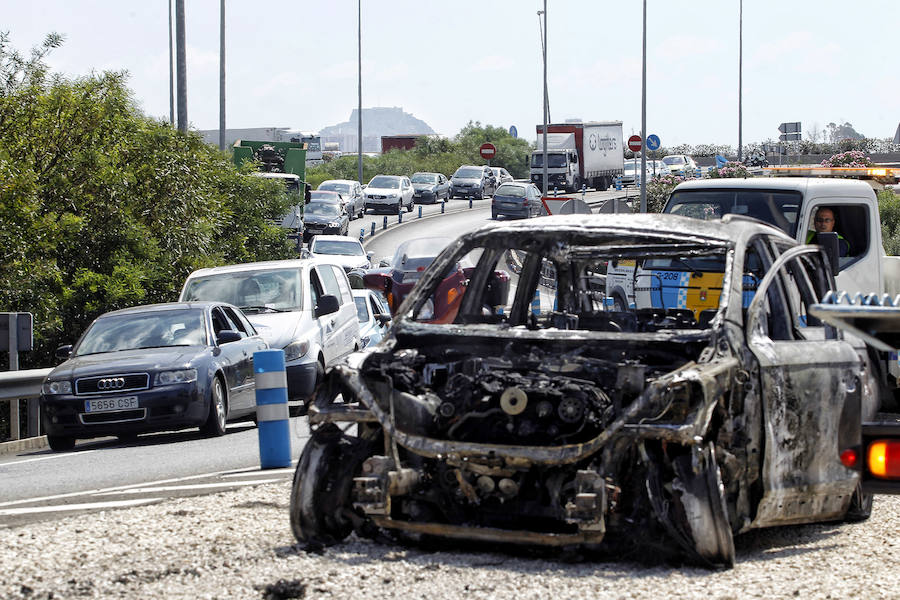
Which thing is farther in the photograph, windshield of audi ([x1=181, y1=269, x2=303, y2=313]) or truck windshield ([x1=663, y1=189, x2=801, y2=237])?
windshield of audi ([x1=181, y1=269, x2=303, y2=313])

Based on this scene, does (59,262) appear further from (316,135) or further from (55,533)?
(316,135)

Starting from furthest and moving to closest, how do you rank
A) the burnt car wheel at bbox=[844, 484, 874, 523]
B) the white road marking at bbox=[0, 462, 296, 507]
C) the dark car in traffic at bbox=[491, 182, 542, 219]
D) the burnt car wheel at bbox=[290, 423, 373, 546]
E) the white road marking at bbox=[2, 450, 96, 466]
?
the dark car in traffic at bbox=[491, 182, 542, 219] < the white road marking at bbox=[2, 450, 96, 466] < the white road marking at bbox=[0, 462, 296, 507] < the burnt car wheel at bbox=[844, 484, 874, 523] < the burnt car wheel at bbox=[290, 423, 373, 546]

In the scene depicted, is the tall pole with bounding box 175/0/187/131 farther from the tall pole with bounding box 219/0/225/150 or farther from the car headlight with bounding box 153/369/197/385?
the car headlight with bounding box 153/369/197/385

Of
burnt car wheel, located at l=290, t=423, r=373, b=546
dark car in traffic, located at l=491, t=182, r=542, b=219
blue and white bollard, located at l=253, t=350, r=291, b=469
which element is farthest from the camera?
dark car in traffic, located at l=491, t=182, r=542, b=219

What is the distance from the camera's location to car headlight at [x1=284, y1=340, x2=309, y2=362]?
55.0ft

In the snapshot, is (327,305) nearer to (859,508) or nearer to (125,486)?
(125,486)

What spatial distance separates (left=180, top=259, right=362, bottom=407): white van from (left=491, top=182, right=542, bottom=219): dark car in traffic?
40379 millimetres

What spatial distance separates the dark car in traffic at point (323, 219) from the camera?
52281 millimetres

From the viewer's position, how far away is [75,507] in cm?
905

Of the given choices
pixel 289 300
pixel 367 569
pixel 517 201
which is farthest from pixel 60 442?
pixel 517 201

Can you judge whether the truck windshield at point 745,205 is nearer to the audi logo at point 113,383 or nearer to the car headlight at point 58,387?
the audi logo at point 113,383

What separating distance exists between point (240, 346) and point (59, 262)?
25.7 feet

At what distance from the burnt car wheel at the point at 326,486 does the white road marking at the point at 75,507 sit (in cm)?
221

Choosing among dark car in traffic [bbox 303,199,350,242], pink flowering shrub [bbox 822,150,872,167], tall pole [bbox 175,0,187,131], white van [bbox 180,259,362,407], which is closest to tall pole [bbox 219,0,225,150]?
dark car in traffic [bbox 303,199,350,242]
